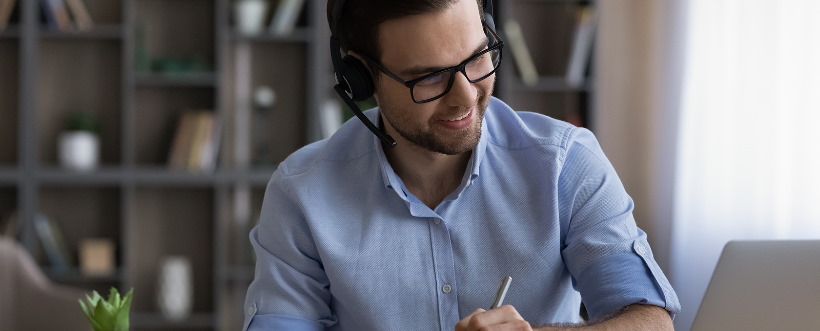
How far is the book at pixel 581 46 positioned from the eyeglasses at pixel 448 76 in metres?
2.76

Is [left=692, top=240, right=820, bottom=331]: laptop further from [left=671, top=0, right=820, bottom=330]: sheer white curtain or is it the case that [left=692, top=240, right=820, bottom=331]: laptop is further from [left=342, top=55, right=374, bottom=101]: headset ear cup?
[left=671, top=0, right=820, bottom=330]: sheer white curtain

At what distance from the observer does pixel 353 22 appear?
4.94ft

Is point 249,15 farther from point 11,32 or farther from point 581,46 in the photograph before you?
point 581,46

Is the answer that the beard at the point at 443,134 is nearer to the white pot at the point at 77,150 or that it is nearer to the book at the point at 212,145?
the book at the point at 212,145

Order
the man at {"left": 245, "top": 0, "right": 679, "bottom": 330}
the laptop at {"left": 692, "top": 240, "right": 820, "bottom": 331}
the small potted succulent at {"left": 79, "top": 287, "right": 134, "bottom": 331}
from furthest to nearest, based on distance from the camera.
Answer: the man at {"left": 245, "top": 0, "right": 679, "bottom": 330} → the small potted succulent at {"left": 79, "top": 287, "right": 134, "bottom": 331} → the laptop at {"left": 692, "top": 240, "right": 820, "bottom": 331}

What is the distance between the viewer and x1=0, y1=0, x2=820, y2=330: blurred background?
4.09 m

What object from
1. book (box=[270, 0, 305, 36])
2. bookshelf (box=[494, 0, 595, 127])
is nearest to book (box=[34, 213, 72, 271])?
book (box=[270, 0, 305, 36])

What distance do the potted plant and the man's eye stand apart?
3.00 metres

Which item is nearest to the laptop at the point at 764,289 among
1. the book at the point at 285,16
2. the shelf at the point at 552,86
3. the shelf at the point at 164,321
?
the shelf at the point at 552,86

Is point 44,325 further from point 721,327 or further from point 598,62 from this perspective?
point 721,327

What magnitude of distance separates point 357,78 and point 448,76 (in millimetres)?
171

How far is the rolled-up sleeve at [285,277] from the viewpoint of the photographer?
1.51m

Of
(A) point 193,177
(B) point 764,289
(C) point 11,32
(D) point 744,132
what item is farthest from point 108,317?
(C) point 11,32

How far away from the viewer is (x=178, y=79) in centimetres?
410
